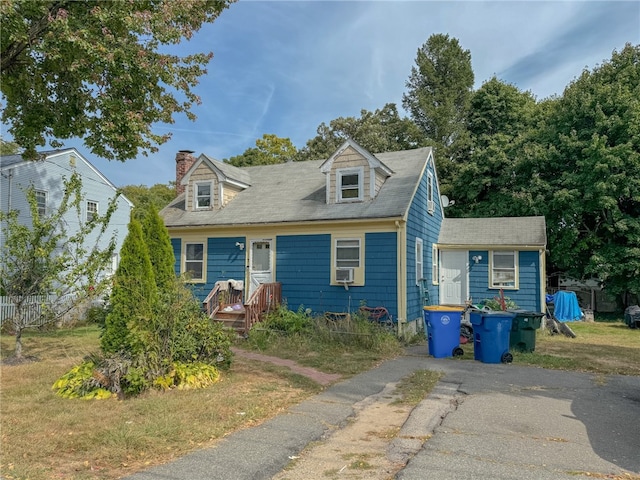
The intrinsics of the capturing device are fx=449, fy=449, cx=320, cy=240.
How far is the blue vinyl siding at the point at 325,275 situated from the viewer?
1279cm

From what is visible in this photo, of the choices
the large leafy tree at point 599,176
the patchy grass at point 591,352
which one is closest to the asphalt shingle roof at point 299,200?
the patchy grass at point 591,352

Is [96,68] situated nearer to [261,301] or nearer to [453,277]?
[261,301]

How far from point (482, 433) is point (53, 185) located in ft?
75.7

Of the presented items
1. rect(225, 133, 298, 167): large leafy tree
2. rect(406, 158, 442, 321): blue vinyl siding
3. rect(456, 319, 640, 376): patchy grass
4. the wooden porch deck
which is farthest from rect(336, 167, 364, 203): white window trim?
rect(225, 133, 298, 167): large leafy tree

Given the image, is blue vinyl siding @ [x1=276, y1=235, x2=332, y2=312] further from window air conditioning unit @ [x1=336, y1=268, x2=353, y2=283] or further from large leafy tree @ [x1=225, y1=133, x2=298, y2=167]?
large leafy tree @ [x1=225, y1=133, x2=298, y2=167]

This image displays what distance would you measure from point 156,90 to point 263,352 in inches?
276

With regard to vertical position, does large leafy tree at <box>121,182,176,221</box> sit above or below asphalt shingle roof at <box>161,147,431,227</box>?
above

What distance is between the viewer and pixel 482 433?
523 cm

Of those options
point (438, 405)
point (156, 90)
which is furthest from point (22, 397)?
point (156, 90)

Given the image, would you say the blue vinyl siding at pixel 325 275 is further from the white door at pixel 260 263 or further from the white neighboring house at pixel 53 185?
the white neighboring house at pixel 53 185

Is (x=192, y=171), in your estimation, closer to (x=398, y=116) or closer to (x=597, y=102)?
(x=597, y=102)

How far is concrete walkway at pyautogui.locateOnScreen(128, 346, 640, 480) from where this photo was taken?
13.7 ft

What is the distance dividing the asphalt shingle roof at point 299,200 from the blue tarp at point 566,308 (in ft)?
28.2

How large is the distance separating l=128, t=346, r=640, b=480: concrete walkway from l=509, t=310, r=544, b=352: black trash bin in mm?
2289
